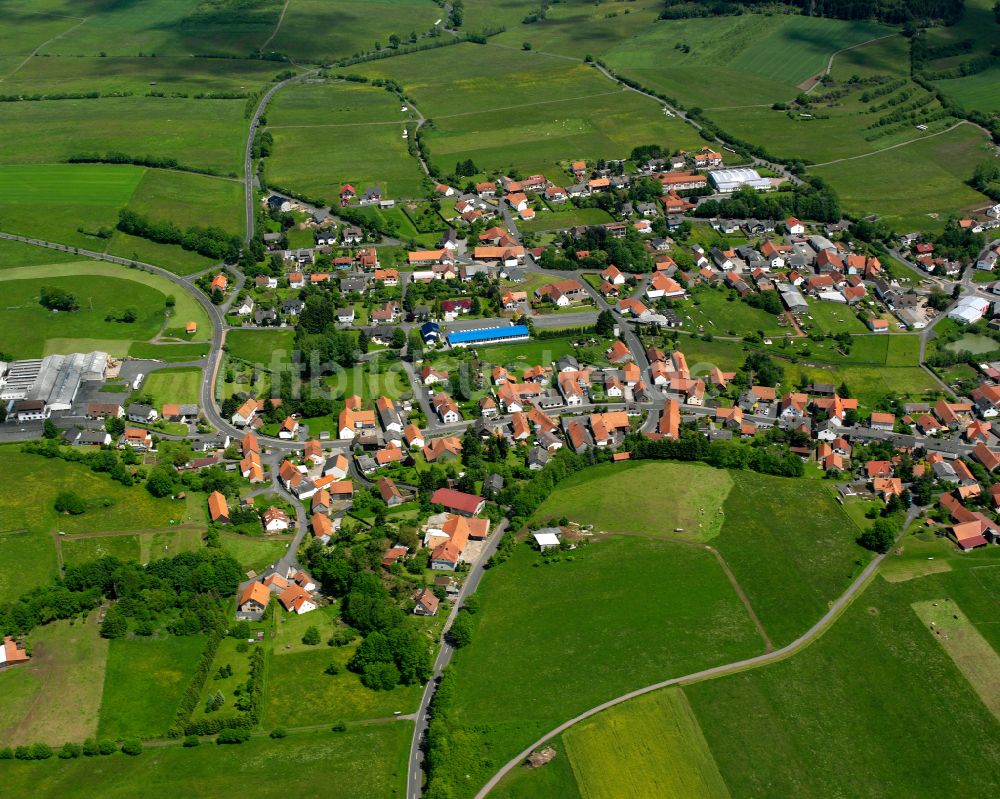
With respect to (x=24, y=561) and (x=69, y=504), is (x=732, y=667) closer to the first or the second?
(x=24, y=561)

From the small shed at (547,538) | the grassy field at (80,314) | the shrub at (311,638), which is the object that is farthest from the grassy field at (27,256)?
the small shed at (547,538)

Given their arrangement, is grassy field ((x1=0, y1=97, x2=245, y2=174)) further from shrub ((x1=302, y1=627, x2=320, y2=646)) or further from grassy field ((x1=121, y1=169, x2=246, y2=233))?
shrub ((x1=302, y1=627, x2=320, y2=646))

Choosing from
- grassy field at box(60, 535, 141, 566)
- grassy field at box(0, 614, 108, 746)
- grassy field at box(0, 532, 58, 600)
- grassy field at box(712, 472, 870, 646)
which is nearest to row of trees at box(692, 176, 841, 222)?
grassy field at box(712, 472, 870, 646)

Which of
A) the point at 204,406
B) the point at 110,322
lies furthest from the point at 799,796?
the point at 110,322

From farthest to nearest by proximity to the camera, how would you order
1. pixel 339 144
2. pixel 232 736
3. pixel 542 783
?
pixel 339 144, pixel 232 736, pixel 542 783

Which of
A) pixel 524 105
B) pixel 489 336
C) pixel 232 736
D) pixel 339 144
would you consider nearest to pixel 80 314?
pixel 489 336

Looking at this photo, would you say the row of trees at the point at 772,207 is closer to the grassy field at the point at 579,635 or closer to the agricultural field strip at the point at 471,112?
the agricultural field strip at the point at 471,112
